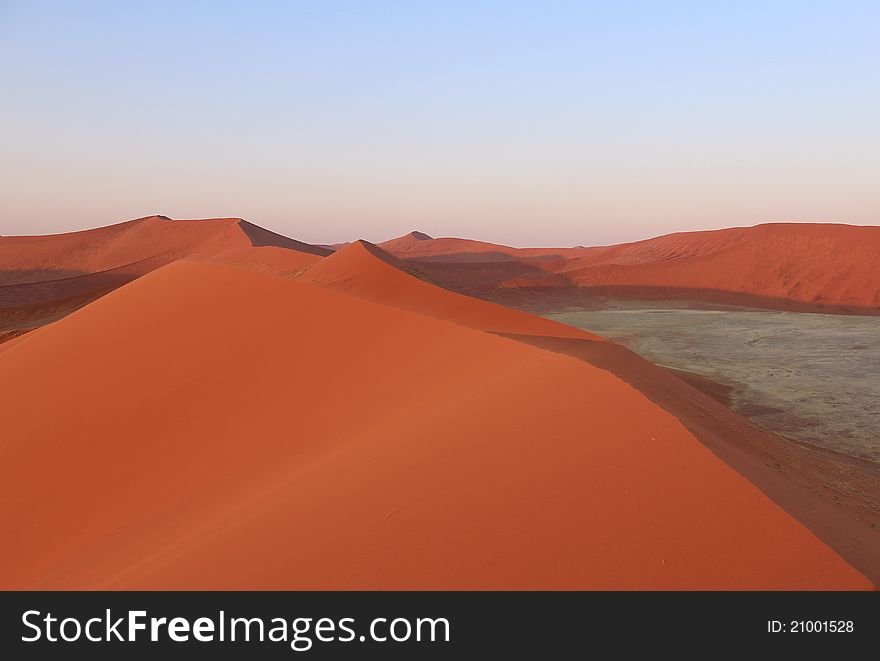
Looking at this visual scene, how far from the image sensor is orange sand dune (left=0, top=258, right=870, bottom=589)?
8.93ft

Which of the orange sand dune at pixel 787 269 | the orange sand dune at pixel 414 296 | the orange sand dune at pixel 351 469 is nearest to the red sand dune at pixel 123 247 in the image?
the orange sand dune at pixel 414 296

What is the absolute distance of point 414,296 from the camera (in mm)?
12539

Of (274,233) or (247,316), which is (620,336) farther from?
(274,233)

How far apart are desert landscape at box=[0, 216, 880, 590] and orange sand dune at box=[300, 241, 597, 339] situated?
0.09 metres

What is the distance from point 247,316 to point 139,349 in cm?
146

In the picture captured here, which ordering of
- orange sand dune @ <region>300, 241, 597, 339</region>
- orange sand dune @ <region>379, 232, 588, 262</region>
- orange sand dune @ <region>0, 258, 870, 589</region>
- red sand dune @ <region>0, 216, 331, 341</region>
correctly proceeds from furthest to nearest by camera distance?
1. orange sand dune @ <region>379, 232, 588, 262</region>
2. red sand dune @ <region>0, 216, 331, 341</region>
3. orange sand dune @ <region>300, 241, 597, 339</region>
4. orange sand dune @ <region>0, 258, 870, 589</region>

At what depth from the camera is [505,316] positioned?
11039 mm

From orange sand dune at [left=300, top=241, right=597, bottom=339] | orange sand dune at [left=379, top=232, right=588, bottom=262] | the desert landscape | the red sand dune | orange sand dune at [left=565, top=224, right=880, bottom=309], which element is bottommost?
the desert landscape

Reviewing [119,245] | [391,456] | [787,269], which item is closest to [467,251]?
[119,245]

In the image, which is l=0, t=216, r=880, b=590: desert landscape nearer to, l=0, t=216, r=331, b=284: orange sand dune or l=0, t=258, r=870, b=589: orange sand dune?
l=0, t=258, r=870, b=589: orange sand dune

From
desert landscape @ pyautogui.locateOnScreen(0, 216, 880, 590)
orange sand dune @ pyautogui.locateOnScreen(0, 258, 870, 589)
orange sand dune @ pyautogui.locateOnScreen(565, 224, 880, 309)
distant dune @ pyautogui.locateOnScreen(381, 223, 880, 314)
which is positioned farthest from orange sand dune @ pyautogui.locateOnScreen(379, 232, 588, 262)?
orange sand dune @ pyautogui.locateOnScreen(0, 258, 870, 589)
